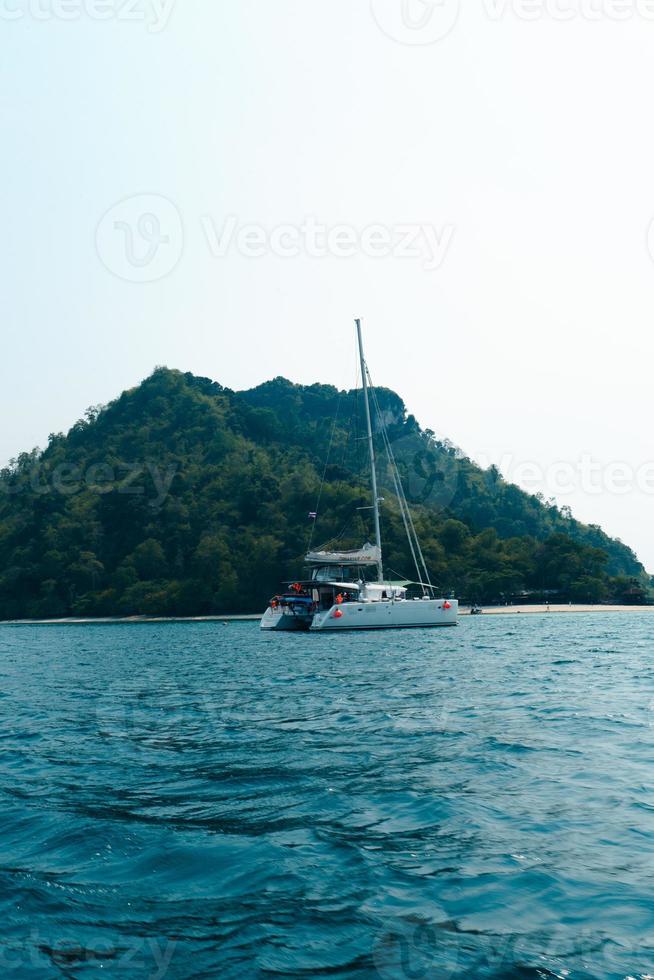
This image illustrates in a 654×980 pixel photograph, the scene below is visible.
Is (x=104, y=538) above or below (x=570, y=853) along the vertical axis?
above

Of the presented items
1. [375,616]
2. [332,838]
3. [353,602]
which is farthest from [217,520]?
[332,838]

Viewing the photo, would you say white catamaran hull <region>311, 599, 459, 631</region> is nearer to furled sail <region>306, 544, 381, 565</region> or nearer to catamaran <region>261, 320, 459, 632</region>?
catamaran <region>261, 320, 459, 632</region>

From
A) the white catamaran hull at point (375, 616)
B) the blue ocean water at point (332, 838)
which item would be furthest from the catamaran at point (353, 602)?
the blue ocean water at point (332, 838)

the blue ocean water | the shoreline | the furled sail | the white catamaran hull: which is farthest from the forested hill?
the blue ocean water

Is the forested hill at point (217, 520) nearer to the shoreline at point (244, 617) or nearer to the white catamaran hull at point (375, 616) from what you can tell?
the shoreline at point (244, 617)

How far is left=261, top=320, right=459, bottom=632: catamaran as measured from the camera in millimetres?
58469

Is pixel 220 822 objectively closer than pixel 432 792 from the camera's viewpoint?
Yes

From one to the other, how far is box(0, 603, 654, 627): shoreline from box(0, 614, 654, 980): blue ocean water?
255 feet

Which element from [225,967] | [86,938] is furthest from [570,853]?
[86,938]

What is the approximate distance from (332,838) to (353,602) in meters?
48.8

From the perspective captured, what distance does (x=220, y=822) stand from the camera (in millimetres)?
11055

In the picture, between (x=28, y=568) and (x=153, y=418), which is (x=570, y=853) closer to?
(x=28, y=568)

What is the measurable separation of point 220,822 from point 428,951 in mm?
4506

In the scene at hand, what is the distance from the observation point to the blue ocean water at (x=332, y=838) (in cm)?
725
